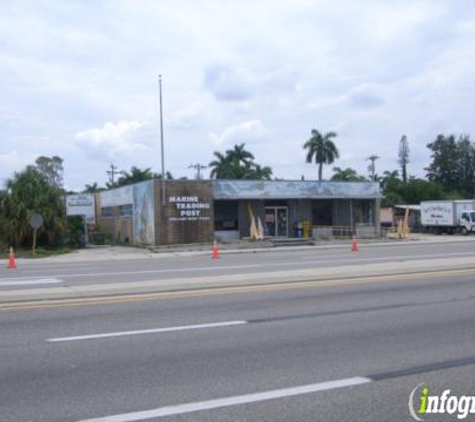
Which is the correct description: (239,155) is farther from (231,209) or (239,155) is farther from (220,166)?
(231,209)

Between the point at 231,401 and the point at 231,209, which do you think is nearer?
the point at 231,401

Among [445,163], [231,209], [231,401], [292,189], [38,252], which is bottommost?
[231,401]

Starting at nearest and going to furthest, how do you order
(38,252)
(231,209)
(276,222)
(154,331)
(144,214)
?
(154,331)
(38,252)
(144,214)
(231,209)
(276,222)

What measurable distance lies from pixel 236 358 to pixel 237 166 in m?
58.5

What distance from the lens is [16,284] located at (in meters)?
15.7

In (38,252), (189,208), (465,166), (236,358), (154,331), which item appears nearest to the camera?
(236,358)

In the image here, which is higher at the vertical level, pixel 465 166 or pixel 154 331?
pixel 465 166

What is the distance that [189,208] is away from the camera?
35344mm

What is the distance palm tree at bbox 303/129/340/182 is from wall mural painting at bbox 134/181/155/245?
35.7m

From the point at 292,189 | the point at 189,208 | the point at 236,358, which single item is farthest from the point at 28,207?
the point at 236,358

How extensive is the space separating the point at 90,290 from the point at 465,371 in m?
8.32

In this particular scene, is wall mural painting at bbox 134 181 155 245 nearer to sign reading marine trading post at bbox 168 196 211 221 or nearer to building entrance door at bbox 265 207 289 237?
sign reading marine trading post at bbox 168 196 211 221

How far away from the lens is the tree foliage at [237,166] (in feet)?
213

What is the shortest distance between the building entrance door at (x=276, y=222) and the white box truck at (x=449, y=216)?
1707 centimetres
